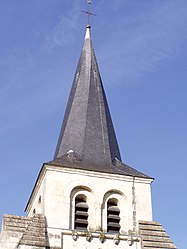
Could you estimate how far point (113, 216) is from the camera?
14.5 meters

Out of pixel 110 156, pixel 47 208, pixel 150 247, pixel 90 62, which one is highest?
pixel 90 62

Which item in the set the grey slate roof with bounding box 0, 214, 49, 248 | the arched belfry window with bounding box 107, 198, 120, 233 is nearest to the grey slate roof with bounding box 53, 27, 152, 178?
the arched belfry window with bounding box 107, 198, 120, 233

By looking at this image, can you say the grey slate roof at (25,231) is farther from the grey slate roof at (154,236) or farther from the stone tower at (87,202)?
the grey slate roof at (154,236)

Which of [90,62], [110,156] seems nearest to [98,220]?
[110,156]

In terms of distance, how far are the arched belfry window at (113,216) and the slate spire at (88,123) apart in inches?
52.0

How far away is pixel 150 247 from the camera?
1342 cm

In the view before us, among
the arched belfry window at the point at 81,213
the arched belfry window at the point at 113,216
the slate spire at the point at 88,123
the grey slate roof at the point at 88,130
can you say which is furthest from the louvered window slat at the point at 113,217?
the slate spire at the point at 88,123

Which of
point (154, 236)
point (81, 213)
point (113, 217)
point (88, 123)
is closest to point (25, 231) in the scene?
point (81, 213)

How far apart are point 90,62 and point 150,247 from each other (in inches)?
292

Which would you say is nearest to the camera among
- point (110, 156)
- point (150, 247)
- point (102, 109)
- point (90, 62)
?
point (150, 247)

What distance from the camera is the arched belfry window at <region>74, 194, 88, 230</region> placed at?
14102 millimetres

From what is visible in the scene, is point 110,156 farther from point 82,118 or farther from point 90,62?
point 90,62

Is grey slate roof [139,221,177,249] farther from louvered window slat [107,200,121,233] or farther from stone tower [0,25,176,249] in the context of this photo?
louvered window slat [107,200,121,233]

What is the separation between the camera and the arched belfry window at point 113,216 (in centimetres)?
1428
